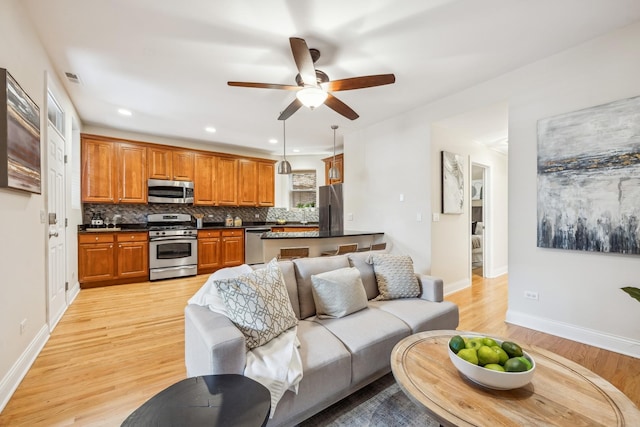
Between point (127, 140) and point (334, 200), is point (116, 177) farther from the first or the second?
point (334, 200)

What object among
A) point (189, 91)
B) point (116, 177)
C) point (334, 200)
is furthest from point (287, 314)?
point (116, 177)

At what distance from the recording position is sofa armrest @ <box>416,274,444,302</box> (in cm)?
236

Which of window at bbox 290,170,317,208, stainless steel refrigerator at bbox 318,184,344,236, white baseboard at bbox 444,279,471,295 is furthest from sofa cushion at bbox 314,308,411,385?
window at bbox 290,170,317,208

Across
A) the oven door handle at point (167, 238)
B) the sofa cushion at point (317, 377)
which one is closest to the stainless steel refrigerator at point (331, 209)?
the oven door handle at point (167, 238)

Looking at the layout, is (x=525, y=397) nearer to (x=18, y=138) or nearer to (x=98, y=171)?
(x=18, y=138)

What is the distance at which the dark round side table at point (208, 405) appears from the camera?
0.93 metres

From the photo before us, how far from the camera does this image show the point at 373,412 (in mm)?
1605

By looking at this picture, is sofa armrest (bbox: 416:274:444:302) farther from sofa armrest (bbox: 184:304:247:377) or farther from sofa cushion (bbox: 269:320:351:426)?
sofa armrest (bbox: 184:304:247:377)

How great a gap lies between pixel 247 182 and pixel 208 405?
17.8ft

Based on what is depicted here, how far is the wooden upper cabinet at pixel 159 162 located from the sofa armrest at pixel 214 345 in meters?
4.31

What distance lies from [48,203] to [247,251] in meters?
3.45

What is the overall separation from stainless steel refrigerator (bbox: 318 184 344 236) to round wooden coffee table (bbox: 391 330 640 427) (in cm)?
403

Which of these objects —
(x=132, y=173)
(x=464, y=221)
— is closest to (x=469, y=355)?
(x=464, y=221)

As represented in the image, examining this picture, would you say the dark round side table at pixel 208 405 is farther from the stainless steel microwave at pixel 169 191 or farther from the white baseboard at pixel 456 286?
the stainless steel microwave at pixel 169 191
